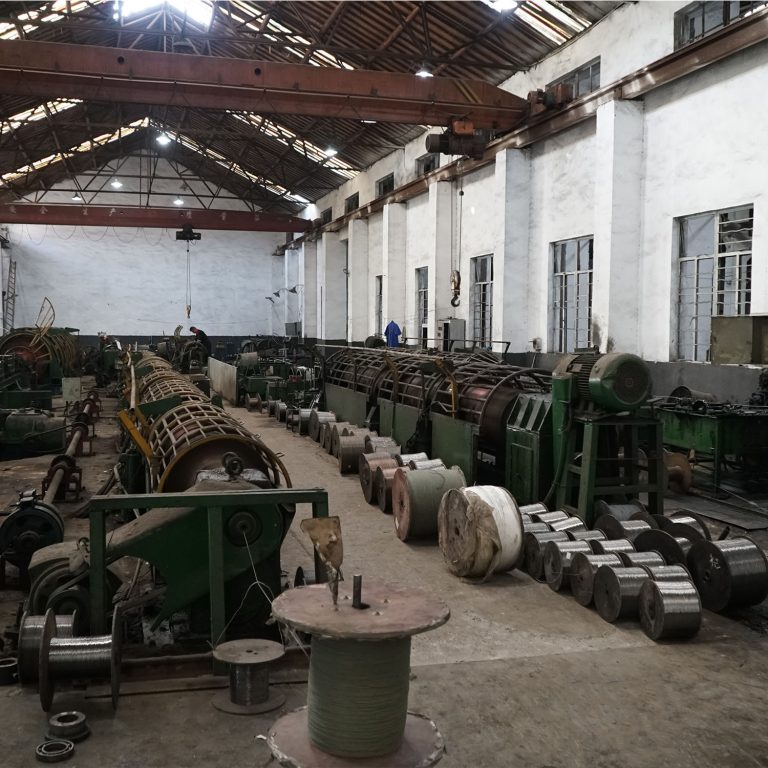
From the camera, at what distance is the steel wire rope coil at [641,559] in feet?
16.9

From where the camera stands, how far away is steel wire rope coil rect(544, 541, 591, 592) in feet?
18.0

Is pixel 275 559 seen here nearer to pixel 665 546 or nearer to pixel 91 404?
pixel 665 546

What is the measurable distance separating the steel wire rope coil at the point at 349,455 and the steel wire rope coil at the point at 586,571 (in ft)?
15.3

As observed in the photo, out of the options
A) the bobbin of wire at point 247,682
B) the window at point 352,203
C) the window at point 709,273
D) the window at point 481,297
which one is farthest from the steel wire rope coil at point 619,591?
the window at point 352,203

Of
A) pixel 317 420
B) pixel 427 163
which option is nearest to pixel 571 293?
pixel 317 420

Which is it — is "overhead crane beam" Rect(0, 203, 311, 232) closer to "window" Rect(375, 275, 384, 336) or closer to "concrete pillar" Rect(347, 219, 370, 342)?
"concrete pillar" Rect(347, 219, 370, 342)

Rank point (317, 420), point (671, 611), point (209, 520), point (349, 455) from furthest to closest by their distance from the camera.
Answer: point (317, 420) → point (349, 455) → point (671, 611) → point (209, 520)

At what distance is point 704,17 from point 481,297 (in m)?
7.38

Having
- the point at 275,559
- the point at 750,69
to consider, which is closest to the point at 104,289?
the point at 750,69

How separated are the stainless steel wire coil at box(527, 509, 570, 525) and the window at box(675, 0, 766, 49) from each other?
6.71m

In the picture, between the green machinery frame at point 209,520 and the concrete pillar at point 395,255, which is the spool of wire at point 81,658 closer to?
the green machinery frame at point 209,520

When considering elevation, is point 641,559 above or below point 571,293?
below

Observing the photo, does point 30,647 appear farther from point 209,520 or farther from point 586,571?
point 586,571

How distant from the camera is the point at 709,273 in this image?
10.2m
